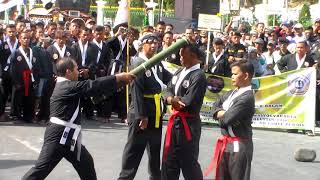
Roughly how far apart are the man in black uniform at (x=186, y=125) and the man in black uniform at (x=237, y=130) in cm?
47

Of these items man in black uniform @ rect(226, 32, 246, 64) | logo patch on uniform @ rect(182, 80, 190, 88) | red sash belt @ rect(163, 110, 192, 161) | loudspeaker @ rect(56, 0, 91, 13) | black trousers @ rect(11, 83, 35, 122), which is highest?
loudspeaker @ rect(56, 0, 91, 13)

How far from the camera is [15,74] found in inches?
467

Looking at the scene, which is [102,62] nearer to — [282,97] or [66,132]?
[282,97]

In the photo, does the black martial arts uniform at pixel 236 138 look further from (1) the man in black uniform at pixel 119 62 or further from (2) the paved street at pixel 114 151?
(1) the man in black uniform at pixel 119 62

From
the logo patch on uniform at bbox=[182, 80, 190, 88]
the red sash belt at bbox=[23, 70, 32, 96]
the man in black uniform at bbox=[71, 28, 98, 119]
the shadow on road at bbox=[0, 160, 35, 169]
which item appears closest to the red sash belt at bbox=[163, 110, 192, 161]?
the logo patch on uniform at bbox=[182, 80, 190, 88]

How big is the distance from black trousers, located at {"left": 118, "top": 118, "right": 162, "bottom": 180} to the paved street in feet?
3.39

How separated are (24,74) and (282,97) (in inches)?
213

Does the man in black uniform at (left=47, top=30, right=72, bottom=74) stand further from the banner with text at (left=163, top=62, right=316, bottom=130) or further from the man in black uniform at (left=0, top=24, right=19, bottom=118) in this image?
the banner with text at (left=163, top=62, right=316, bottom=130)

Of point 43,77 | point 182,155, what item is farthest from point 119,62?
point 182,155

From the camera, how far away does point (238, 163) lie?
5.77 meters

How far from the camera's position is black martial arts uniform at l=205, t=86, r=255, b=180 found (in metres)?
5.75

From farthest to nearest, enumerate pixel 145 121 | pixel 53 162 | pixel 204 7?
pixel 204 7, pixel 145 121, pixel 53 162

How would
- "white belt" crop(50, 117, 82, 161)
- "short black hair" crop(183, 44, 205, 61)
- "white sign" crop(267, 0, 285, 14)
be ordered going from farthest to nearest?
1. "white sign" crop(267, 0, 285, 14)
2. "short black hair" crop(183, 44, 205, 61)
3. "white belt" crop(50, 117, 82, 161)

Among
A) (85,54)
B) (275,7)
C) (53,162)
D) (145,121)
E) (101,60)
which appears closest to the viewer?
(53,162)
